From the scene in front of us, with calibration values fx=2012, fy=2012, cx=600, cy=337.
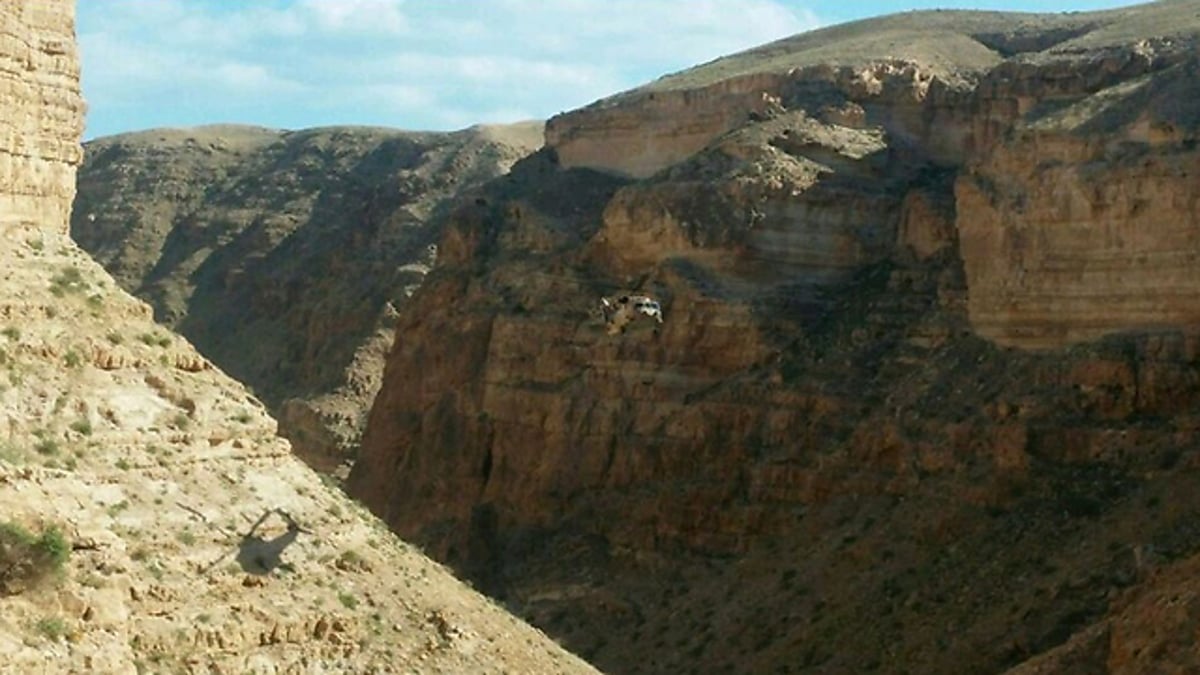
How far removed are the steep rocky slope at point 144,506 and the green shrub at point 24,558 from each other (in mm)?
40

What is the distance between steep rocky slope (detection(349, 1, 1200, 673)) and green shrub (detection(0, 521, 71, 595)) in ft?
51.3

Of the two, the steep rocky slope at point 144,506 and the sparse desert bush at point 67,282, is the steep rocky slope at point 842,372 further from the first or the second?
the sparse desert bush at point 67,282

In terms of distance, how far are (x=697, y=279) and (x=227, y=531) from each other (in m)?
31.2

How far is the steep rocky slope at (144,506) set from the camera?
23.2 m

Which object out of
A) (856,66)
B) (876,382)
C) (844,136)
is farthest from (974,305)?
(856,66)

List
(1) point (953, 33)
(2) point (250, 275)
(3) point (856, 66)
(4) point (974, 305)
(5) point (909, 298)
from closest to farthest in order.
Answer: (4) point (974, 305) < (5) point (909, 298) < (3) point (856, 66) < (1) point (953, 33) < (2) point (250, 275)

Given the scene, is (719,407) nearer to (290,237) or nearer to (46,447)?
(46,447)

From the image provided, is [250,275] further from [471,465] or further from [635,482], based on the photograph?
[635,482]

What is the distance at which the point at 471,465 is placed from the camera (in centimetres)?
6025

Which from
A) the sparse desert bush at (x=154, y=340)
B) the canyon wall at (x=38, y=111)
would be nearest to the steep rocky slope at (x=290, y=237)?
the canyon wall at (x=38, y=111)

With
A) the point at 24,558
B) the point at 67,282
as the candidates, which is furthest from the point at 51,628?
the point at 67,282

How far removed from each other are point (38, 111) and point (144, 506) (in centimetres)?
619

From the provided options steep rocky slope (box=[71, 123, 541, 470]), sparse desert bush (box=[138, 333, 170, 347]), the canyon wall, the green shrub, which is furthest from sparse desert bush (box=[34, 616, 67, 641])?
steep rocky slope (box=[71, 123, 541, 470])

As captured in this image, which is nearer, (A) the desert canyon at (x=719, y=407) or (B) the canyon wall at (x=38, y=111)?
(A) the desert canyon at (x=719, y=407)
